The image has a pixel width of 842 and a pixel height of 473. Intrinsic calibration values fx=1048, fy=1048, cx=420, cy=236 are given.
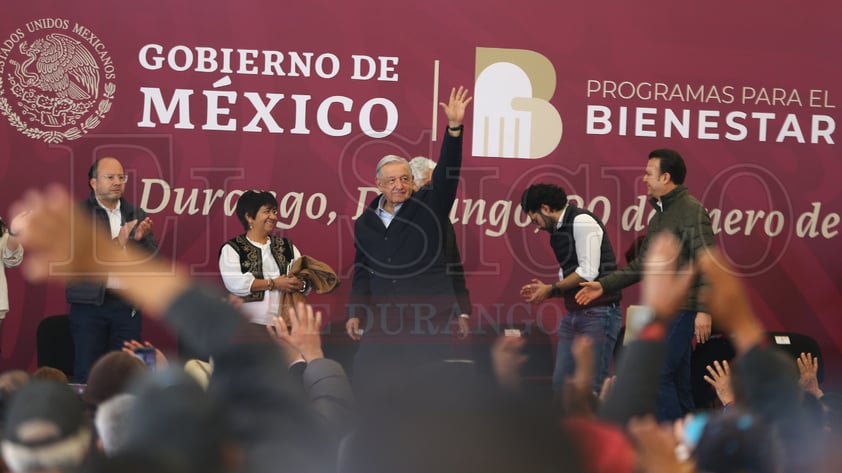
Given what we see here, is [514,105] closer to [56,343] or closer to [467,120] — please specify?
[467,120]

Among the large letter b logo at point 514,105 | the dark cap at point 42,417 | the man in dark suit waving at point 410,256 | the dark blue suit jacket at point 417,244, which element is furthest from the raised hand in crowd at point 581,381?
the large letter b logo at point 514,105

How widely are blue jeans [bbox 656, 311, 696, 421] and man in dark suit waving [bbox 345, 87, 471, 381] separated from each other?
1.16 meters

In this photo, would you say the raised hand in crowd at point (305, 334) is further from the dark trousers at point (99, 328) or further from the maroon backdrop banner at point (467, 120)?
the maroon backdrop banner at point (467, 120)

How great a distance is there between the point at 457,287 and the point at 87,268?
215cm

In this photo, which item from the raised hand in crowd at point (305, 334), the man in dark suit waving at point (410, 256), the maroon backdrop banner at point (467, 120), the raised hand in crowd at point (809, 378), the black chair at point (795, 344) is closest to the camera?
the raised hand in crowd at point (305, 334)

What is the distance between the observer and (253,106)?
6562 mm

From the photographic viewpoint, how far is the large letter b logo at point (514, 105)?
6820 mm

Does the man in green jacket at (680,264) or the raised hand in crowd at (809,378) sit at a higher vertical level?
the man in green jacket at (680,264)

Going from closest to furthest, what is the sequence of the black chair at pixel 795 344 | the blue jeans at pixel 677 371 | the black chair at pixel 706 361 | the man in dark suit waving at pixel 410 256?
the man in dark suit waving at pixel 410 256
the blue jeans at pixel 677 371
the black chair at pixel 706 361
the black chair at pixel 795 344

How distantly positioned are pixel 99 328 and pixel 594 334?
107 inches

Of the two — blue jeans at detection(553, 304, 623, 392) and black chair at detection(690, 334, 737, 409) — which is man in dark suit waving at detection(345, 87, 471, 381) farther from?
black chair at detection(690, 334, 737, 409)

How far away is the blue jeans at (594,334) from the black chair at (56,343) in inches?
111

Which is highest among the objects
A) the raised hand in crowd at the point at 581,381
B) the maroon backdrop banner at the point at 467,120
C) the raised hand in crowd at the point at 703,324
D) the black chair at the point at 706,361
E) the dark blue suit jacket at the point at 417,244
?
the maroon backdrop banner at the point at 467,120

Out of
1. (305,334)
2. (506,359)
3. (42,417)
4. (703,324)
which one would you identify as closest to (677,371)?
(703,324)
